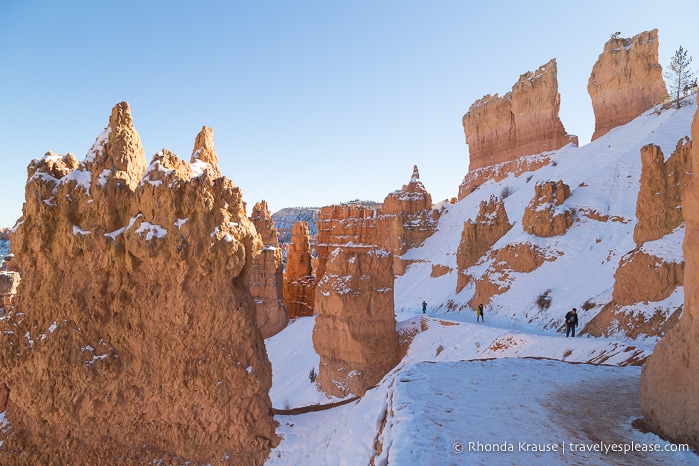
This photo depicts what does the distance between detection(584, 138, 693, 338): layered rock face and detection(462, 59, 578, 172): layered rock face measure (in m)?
37.2

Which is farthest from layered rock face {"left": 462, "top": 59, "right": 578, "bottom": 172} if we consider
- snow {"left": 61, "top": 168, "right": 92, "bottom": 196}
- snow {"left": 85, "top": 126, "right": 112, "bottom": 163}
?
snow {"left": 61, "top": 168, "right": 92, "bottom": 196}

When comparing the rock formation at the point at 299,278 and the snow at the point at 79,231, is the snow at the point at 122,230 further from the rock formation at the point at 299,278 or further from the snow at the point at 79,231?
the rock formation at the point at 299,278

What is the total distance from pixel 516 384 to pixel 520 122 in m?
51.9

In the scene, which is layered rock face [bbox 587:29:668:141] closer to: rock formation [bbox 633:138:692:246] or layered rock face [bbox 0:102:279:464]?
rock formation [bbox 633:138:692:246]

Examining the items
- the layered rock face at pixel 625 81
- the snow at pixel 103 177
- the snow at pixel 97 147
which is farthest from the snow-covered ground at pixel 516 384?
the layered rock face at pixel 625 81

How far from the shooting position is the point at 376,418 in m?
6.73

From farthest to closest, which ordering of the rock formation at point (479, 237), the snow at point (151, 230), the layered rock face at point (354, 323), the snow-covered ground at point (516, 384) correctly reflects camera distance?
the rock formation at point (479, 237)
the layered rock face at point (354, 323)
the snow at point (151, 230)
the snow-covered ground at point (516, 384)

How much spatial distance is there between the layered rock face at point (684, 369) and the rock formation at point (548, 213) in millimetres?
19918

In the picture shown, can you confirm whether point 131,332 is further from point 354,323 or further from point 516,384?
point 354,323

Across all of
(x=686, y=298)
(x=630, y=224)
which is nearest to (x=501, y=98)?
(x=630, y=224)

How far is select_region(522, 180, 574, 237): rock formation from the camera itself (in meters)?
24.8

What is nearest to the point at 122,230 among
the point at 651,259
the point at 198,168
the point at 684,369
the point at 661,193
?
the point at 198,168

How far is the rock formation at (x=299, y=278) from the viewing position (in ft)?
122

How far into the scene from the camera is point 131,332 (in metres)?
7.58
